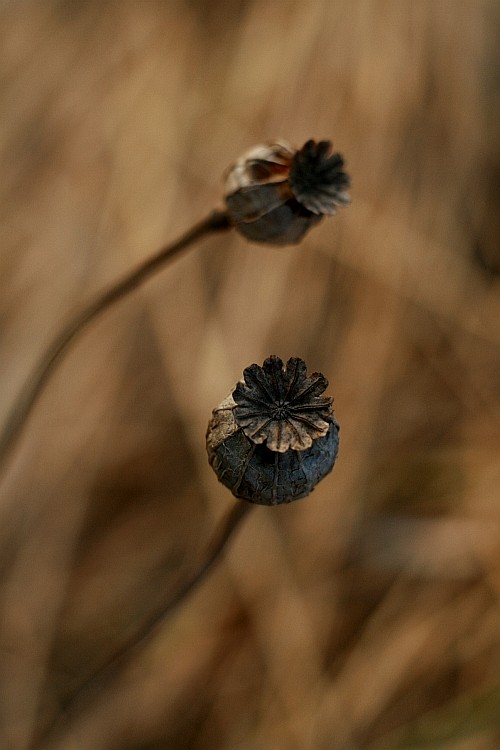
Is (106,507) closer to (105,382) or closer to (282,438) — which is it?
(105,382)

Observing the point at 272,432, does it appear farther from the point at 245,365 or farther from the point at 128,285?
the point at 245,365

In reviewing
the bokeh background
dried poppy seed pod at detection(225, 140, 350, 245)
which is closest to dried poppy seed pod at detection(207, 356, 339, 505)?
dried poppy seed pod at detection(225, 140, 350, 245)

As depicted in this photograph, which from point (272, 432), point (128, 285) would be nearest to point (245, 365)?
point (128, 285)

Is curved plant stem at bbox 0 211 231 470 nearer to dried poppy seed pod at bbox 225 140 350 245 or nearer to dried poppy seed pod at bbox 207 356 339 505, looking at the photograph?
dried poppy seed pod at bbox 225 140 350 245

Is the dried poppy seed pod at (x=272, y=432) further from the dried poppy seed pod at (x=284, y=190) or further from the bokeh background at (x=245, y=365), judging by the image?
the bokeh background at (x=245, y=365)

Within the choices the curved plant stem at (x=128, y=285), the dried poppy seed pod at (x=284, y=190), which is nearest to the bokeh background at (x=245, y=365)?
the curved plant stem at (x=128, y=285)

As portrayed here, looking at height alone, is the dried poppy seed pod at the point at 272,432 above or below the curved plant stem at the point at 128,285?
below
